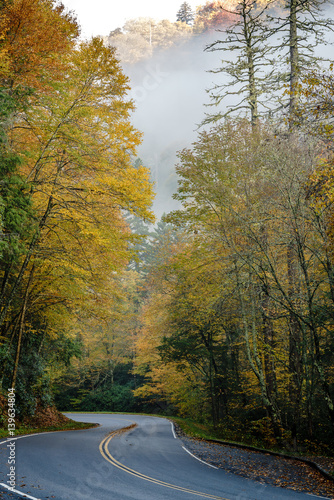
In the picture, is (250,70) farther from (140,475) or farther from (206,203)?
(140,475)

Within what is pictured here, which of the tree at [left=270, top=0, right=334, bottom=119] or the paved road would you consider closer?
the paved road

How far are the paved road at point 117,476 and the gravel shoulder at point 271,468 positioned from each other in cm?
50

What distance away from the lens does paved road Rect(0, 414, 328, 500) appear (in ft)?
20.7

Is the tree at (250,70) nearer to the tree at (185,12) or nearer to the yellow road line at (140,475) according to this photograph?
the yellow road line at (140,475)

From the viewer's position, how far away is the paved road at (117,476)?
6324mm

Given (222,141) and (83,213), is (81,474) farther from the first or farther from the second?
(222,141)

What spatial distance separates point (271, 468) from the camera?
380 inches

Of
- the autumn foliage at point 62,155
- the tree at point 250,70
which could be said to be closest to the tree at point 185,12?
the tree at point 250,70

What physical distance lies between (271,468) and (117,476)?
182 inches

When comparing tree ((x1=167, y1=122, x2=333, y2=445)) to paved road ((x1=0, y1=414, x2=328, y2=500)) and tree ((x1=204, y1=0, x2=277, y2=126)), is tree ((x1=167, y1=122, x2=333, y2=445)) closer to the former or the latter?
tree ((x1=204, y1=0, x2=277, y2=126))

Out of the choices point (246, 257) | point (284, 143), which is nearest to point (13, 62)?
point (284, 143)

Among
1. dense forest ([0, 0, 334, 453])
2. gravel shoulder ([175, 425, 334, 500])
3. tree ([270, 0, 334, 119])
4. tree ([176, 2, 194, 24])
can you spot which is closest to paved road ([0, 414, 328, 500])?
gravel shoulder ([175, 425, 334, 500])

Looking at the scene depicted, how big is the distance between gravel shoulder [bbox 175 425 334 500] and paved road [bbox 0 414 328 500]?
19.8 inches

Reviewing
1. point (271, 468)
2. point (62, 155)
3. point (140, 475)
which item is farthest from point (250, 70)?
point (140, 475)
